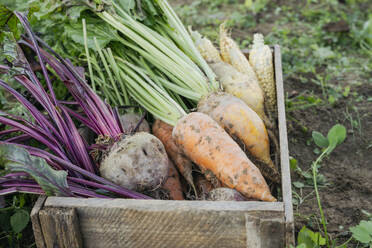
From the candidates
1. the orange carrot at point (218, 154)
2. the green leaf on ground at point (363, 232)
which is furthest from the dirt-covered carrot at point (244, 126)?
the green leaf on ground at point (363, 232)

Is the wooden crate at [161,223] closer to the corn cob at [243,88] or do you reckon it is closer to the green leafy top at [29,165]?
the green leafy top at [29,165]

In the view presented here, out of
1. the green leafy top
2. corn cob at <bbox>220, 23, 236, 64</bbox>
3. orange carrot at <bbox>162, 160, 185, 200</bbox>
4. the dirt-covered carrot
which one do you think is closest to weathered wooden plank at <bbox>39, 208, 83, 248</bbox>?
the green leafy top

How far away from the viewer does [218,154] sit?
2.33 metres

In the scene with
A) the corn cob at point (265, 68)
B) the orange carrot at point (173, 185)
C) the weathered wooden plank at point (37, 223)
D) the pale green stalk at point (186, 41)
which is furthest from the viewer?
the corn cob at point (265, 68)

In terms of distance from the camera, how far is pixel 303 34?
15.9 feet

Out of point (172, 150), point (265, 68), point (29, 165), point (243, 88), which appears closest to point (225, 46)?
point (265, 68)

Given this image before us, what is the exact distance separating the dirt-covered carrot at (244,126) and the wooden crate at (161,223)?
1.92 feet

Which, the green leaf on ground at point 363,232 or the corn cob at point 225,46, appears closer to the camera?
the green leaf on ground at point 363,232

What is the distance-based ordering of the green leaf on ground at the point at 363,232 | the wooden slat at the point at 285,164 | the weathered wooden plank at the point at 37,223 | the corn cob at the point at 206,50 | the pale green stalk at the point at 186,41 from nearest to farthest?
the wooden slat at the point at 285,164 → the weathered wooden plank at the point at 37,223 → the green leaf on ground at the point at 363,232 → the pale green stalk at the point at 186,41 → the corn cob at the point at 206,50

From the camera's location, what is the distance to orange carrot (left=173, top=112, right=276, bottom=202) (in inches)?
88.2

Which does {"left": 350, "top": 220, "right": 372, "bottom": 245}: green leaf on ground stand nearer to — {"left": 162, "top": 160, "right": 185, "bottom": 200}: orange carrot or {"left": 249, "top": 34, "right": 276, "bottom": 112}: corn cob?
{"left": 162, "top": 160, "right": 185, "bottom": 200}: orange carrot

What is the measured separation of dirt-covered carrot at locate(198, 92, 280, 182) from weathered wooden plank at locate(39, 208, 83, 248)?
1.05m

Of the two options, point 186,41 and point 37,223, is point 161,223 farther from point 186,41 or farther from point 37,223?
point 186,41

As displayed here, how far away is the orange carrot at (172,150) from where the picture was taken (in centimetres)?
252
